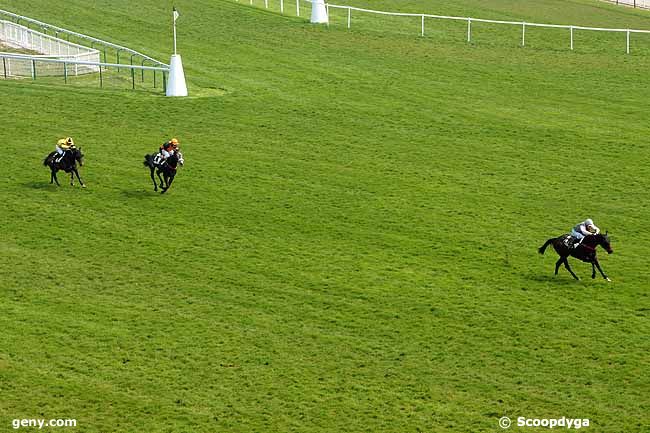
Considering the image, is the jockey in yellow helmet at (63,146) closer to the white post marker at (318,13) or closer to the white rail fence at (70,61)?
the white rail fence at (70,61)

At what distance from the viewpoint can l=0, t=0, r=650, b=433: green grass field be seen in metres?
22.7

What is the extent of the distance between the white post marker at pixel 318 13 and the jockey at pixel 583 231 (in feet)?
113

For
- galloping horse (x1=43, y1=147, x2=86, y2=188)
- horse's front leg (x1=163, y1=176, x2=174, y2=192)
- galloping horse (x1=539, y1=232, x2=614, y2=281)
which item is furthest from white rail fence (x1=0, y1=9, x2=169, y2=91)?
galloping horse (x1=539, y1=232, x2=614, y2=281)

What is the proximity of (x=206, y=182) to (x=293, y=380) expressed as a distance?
44.4ft

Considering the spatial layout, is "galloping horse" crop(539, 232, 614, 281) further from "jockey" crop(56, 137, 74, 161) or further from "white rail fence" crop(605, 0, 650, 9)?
"white rail fence" crop(605, 0, 650, 9)

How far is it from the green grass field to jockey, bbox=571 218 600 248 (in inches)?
48.8

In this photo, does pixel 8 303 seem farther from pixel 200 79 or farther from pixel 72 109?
pixel 200 79

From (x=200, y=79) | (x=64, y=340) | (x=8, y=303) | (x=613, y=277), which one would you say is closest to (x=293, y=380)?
(x=64, y=340)

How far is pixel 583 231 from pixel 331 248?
6593 millimetres

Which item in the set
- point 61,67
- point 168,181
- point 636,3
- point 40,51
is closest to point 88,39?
point 40,51

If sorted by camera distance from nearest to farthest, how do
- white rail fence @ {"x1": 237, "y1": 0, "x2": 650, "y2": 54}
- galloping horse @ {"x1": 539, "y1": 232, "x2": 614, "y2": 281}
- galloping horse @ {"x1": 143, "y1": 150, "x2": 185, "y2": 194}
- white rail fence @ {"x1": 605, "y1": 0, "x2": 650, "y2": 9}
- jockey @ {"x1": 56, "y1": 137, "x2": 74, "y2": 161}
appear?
galloping horse @ {"x1": 539, "y1": 232, "x2": 614, "y2": 281}
galloping horse @ {"x1": 143, "y1": 150, "x2": 185, "y2": 194}
jockey @ {"x1": 56, "y1": 137, "x2": 74, "y2": 161}
white rail fence @ {"x1": 237, "y1": 0, "x2": 650, "y2": 54}
white rail fence @ {"x1": 605, "y1": 0, "x2": 650, "y2": 9}

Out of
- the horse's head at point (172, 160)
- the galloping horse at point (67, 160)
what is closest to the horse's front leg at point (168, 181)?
the horse's head at point (172, 160)

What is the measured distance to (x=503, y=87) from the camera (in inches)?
1923

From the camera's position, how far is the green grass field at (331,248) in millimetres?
22719
